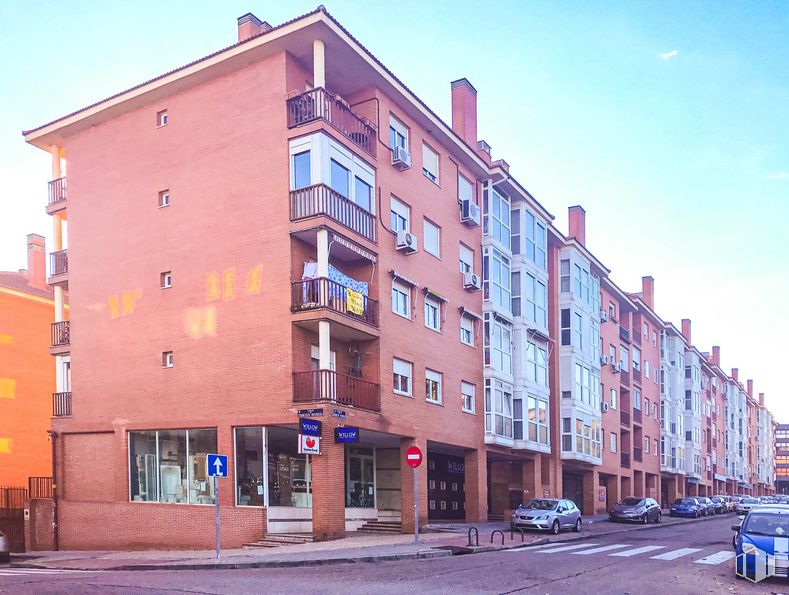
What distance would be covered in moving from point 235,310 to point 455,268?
1055 cm

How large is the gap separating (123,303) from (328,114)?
32.6ft

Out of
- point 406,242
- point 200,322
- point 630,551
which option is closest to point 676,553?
point 630,551

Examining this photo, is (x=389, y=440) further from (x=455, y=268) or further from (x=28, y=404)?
(x=28, y=404)

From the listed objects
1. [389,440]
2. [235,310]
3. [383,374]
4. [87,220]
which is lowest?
[389,440]

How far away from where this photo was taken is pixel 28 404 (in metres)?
36.3

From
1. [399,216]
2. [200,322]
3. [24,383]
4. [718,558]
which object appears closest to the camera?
[718,558]

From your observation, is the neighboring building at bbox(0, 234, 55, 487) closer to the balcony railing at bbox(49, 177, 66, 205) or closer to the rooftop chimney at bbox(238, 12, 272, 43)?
the balcony railing at bbox(49, 177, 66, 205)

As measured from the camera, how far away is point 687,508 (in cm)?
5162

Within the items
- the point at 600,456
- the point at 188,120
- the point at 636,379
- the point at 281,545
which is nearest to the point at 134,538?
the point at 281,545

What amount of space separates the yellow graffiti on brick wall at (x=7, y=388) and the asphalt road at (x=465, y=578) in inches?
789

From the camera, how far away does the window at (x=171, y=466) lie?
25.7 meters

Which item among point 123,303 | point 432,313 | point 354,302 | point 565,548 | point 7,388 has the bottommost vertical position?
point 565,548

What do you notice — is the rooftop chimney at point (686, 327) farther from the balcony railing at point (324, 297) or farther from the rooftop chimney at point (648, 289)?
the balcony railing at point (324, 297)

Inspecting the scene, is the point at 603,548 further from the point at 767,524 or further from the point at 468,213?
the point at 468,213
